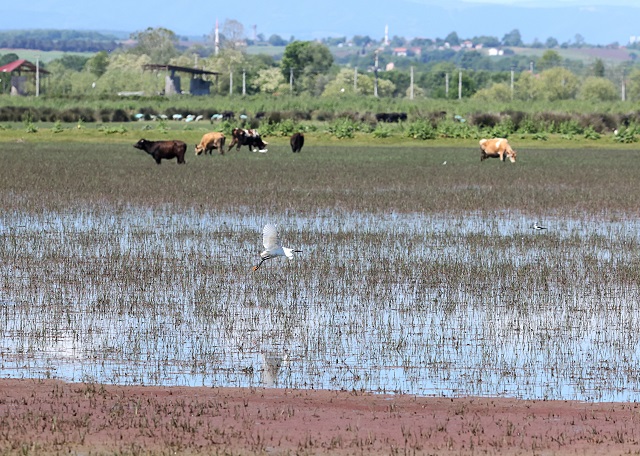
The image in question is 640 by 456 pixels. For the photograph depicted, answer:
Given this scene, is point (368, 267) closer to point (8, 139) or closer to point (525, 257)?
point (525, 257)

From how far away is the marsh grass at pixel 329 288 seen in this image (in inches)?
420

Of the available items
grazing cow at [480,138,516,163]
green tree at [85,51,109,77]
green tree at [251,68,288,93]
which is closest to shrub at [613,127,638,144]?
grazing cow at [480,138,516,163]

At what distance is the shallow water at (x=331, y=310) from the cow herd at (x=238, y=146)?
2021cm

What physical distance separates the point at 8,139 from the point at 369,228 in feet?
130

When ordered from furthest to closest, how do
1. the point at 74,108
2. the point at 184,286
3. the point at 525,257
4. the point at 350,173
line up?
the point at 74,108, the point at 350,173, the point at 525,257, the point at 184,286

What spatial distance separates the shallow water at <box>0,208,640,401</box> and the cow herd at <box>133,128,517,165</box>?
66.3 feet

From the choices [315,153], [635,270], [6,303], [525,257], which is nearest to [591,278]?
[635,270]

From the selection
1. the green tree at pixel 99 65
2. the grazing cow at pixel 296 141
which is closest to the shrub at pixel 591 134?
the grazing cow at pixel 296 141

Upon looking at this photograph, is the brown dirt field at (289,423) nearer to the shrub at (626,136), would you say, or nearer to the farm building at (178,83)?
the shrub at (626,136)

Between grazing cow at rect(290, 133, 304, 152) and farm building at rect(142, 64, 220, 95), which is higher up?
farm building at rect(142, 64, 220, 95)

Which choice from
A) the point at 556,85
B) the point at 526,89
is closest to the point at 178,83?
the point at 526,89

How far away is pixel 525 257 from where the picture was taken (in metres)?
18.0

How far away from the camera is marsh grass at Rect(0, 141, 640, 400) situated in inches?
420

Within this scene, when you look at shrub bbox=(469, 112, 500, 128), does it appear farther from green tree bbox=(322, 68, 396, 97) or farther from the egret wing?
green tree bbox=(322, 68, 396, 97)
